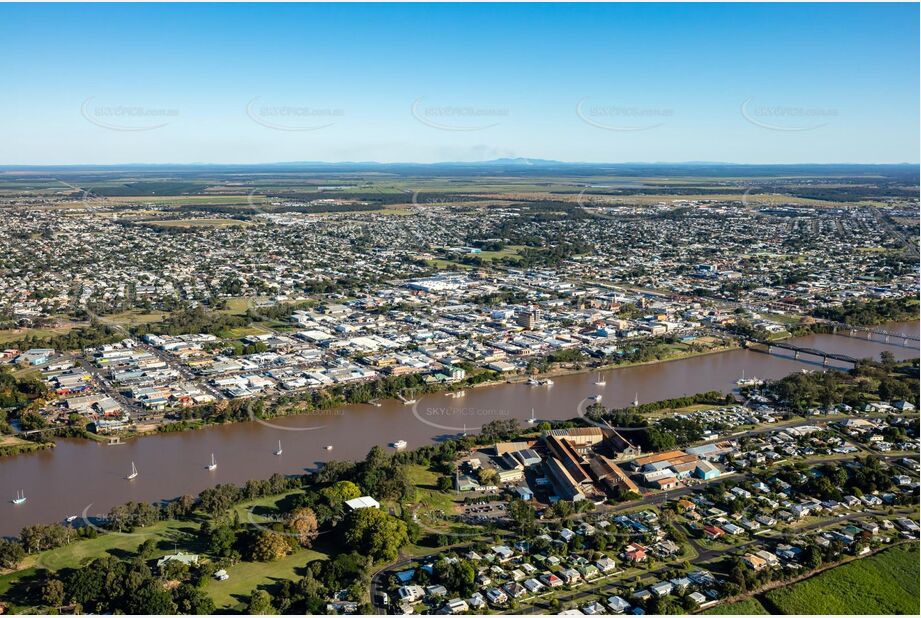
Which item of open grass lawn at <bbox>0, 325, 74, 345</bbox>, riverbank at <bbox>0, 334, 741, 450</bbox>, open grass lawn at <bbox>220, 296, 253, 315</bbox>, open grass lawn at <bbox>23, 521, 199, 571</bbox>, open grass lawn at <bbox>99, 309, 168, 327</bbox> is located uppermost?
open grass lawn at <bbox>220, 296, 253, 315</bbox>

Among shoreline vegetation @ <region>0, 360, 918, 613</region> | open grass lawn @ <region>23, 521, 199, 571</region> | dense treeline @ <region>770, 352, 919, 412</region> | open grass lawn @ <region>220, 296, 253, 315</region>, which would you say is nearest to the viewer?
shoreline vegetation @ <region>0, 360, 918, 613</region>

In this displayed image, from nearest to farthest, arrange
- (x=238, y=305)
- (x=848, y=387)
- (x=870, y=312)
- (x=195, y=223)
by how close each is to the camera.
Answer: (x=848, y=387) < (x=870, y=312) < (x=238, y=305) < (x=195, y=223)

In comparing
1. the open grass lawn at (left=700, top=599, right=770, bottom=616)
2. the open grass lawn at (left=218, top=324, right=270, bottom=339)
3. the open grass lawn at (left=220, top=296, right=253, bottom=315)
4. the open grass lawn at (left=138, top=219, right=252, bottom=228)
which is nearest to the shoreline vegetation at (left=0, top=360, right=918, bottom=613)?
the open grass lawn at (left=700, top=599, right=770, bottom=616)

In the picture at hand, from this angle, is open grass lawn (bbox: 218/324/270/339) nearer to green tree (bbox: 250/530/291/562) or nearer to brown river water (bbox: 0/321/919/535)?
brown river water (bbox: 0/321/919/535)

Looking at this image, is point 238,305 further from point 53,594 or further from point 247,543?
point 53,594

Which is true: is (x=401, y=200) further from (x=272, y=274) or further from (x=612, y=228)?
(x=272, y=274)

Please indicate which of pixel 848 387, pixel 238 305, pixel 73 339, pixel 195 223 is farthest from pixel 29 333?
pixel 195 223

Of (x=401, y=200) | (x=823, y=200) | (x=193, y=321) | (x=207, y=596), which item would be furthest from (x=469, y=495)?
(x=823, y=200)
